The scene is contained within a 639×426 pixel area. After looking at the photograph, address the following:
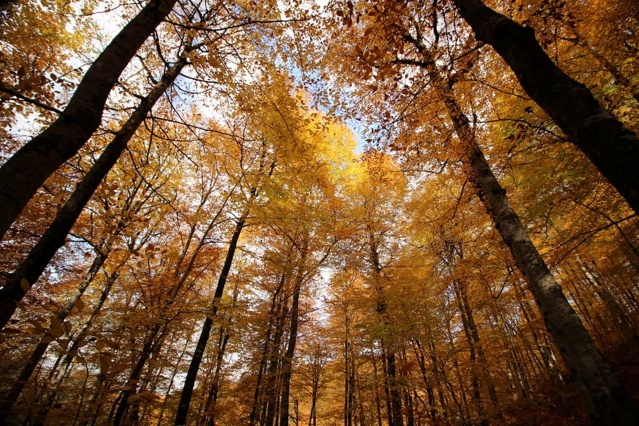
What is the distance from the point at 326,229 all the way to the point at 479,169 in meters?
5.47

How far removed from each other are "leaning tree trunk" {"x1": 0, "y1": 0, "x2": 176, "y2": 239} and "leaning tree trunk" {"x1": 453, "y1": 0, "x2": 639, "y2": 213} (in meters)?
2.83

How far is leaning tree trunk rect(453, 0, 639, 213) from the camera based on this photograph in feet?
4.34

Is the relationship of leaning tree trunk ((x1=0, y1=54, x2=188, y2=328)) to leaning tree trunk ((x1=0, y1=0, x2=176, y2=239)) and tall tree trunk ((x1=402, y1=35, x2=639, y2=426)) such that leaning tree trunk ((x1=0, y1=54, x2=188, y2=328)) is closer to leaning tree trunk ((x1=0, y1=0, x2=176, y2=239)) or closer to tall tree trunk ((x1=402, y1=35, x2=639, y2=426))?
leaning tree trunk ((x1=0, y1=0, x2=176, y2=239))

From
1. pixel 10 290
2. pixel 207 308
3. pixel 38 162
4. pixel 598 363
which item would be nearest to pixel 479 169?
pixel 598 363

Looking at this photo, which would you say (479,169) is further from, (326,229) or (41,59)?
(41,59)

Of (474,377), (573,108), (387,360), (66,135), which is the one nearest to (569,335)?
(573,108)

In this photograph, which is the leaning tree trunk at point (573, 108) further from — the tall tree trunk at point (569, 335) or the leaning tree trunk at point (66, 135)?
the leaning tree trunk at point (66, 135)

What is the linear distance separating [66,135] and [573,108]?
296cm

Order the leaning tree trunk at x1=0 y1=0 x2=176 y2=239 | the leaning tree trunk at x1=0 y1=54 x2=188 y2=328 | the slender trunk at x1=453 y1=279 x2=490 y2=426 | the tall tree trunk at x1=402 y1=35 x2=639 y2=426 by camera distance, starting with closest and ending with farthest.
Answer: the leaning tree trunk at x1=0 y1=0 x2=176 y2=239 < the leaning tree trunk at x1=0 y1=54 x2=188 y2=328 < the tall tree trunk at x1=402 y1=35 x2=639 y2=426 < the slender trunk at x1=453 y1=279 x2=490 y2=426

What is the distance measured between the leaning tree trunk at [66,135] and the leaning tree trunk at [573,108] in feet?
9.30

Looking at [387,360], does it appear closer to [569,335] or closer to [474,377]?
[474,377]

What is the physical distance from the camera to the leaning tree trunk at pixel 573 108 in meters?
1.32

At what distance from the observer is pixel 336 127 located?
13.9 meters

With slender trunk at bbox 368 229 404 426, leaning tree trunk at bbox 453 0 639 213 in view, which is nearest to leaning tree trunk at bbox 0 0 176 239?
leaning tree trunk at bbox 453 0 639 213
